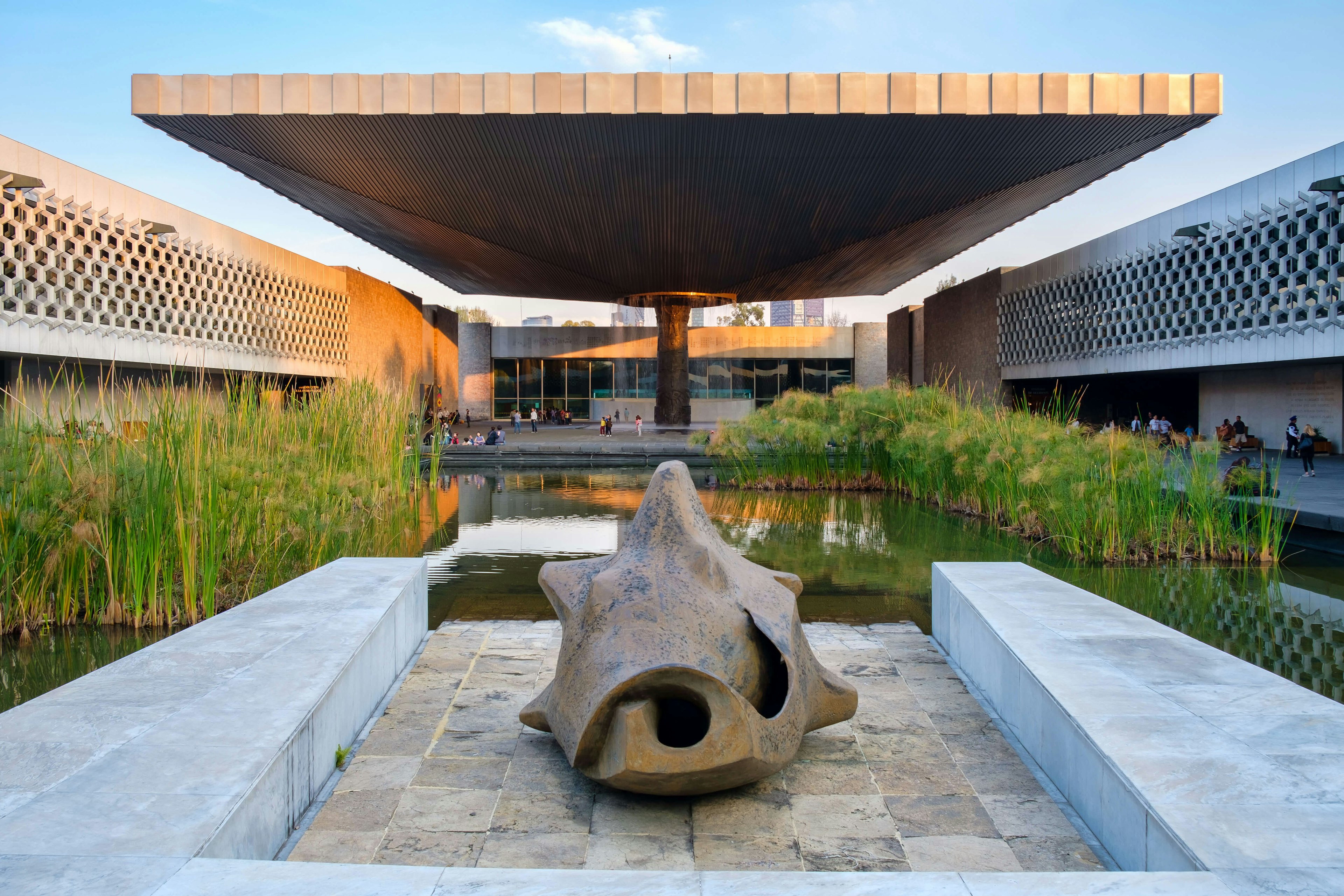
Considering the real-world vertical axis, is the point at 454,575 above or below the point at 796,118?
below

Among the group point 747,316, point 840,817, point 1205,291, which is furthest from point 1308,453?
point 747,316

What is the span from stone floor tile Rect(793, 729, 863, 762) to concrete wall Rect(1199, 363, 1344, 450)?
56.7ft

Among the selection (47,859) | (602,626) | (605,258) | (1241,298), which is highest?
(605,258)

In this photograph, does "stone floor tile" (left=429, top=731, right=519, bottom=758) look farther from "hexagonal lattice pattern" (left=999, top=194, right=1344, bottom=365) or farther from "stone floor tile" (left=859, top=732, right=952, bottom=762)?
"hexagonal lattice pattern" (left=999, top=194, right=1344, bottom=365)

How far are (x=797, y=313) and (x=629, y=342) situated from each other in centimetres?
10889

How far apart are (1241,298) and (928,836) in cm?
1638

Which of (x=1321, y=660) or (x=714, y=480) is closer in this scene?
(x=1321, y=660)

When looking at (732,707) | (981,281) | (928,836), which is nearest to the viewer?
(732,707)

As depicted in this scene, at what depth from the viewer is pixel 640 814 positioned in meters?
2.79

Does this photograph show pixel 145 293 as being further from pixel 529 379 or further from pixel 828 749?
pixel 529 379

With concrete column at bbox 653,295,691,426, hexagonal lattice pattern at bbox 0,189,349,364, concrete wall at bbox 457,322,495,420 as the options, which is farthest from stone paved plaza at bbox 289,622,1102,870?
concrete wall at bbox 457,322,495,420

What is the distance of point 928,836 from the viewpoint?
8.77ft

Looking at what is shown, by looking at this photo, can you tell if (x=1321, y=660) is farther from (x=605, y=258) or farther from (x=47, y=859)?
(x=605, y=258)

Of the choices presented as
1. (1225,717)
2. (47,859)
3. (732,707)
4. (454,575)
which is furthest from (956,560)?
(47,859)
